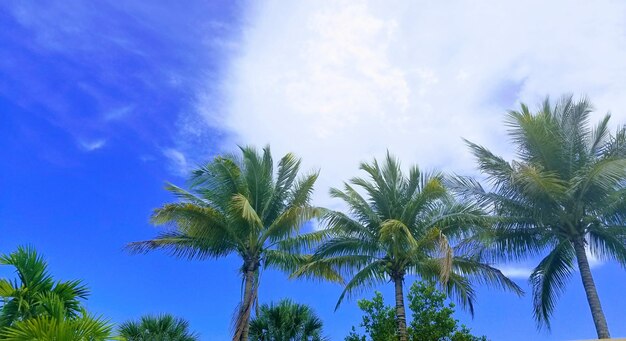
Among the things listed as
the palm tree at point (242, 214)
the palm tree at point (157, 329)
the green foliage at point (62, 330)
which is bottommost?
the green foliage at point (62, 330)

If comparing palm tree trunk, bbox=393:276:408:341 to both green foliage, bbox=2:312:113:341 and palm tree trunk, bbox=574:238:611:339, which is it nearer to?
palm tree trunk, bbox=574:238:611:339

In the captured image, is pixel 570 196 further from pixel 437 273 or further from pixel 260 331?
pixel 260 331

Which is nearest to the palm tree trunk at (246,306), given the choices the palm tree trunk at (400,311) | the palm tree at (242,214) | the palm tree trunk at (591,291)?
the palm tree at (242,214)

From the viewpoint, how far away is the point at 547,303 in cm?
1939

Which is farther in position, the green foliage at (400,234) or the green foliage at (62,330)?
the green foliage at (400,234)

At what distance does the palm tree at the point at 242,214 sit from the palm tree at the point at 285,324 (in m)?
1.44

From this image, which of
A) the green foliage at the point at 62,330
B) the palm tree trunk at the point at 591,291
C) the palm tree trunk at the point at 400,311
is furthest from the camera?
the palm tree trunk at the point at 400,311

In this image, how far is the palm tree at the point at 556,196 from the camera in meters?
17.5

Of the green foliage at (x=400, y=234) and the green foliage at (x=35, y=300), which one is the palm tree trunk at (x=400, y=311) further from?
the green foliage at (x=35, y=300)

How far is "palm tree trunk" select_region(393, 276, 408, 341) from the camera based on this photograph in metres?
17.4

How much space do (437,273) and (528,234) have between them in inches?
149

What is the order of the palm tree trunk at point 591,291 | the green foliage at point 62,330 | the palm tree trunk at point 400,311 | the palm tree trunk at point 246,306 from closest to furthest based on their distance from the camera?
the green foliage at point 62,330 → the palm tree trunk at point 591,291 → the palm tree trunk at point 246,306 → the palm tree trunk at point 400,311

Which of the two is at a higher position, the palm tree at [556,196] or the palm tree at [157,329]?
the palm tree at [556,196]

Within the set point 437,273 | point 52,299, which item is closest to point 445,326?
point 437,273
